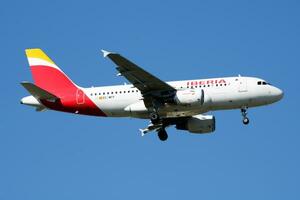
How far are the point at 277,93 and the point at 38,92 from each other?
19126 millimetres

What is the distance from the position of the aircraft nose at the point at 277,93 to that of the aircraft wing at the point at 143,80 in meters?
8.15

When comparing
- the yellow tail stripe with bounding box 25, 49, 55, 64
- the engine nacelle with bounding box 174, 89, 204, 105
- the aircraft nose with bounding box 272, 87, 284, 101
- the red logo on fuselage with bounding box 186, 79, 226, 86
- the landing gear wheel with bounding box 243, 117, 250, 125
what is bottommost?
the landing gear wheel with bounding box 243, 117, 250, 125

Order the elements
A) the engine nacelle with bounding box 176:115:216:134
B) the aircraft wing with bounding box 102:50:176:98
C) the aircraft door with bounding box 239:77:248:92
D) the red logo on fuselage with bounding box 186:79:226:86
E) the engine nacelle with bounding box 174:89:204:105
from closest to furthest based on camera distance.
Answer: the aircraft wing with bounding box 102:50:176:98 → the engine nacelle with bounding box 174:89:204:105 → the aircraft door with bounding box 239:77:248:92 → the red logo on fuselage with bounding box 186:79:226:86 → the engine nacelle with bounding box 176:115:216:134

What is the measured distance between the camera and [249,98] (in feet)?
200

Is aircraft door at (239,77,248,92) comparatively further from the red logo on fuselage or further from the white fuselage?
the red logo on fuselage

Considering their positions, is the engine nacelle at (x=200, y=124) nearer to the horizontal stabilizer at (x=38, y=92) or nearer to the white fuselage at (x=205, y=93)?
the white fuselage at (x=205, y=93)

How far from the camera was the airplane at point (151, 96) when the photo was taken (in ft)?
196

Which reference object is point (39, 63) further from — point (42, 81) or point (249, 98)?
point (249, 98)

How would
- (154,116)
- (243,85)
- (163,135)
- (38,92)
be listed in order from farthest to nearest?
(163,135)
(38,92)
(154,116)
(243,85)

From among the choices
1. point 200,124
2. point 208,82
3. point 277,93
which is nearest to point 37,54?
point 200,124

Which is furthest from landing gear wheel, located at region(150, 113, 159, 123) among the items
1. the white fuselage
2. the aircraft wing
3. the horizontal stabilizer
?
the horizontal stabilizer

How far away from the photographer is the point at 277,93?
6181cm

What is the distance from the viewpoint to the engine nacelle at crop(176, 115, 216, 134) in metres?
66.2

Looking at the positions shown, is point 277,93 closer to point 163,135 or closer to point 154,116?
point 154,116
